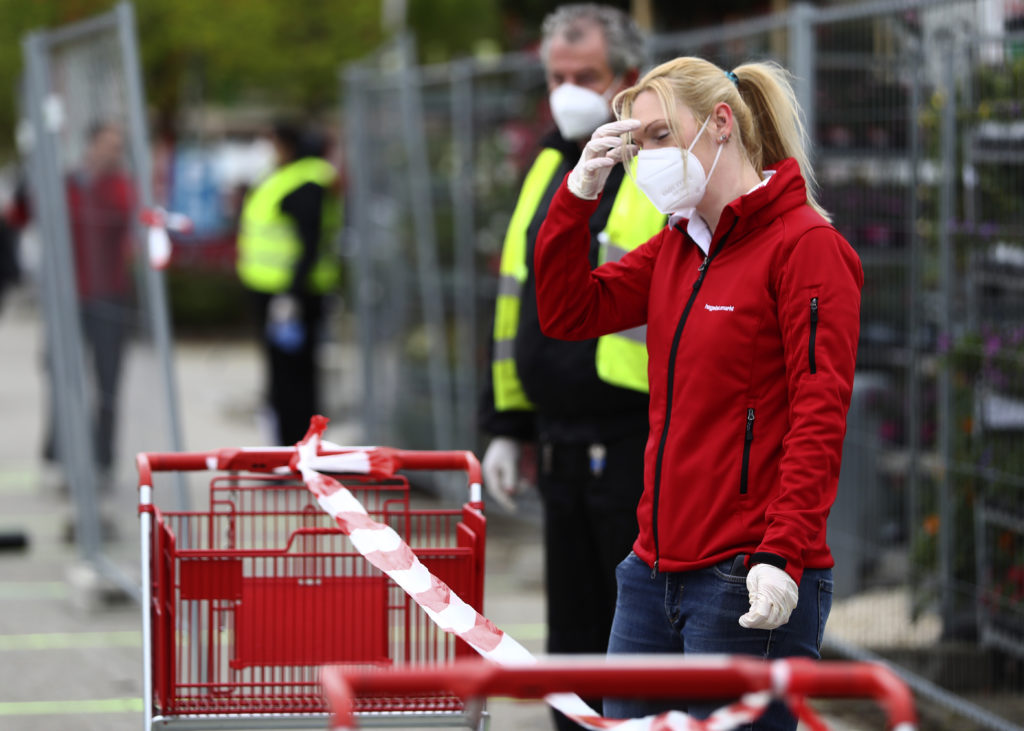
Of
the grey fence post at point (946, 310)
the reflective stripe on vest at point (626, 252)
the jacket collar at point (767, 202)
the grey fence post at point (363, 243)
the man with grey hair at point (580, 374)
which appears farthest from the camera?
the grey fence post at point (363, 243)

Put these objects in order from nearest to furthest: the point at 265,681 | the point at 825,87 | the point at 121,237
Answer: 1. the point at 265,681
2. the point at 825,87
3. the point at 121,237

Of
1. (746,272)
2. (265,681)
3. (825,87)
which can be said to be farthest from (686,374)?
(825,87)

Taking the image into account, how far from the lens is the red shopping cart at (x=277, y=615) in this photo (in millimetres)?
3375

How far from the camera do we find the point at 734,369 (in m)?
3.00

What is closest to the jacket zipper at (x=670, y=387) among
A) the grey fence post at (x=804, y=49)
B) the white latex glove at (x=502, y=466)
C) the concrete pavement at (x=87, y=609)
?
the white latex glove at (x=502, y=466)

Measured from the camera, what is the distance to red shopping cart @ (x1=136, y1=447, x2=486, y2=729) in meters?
3.38

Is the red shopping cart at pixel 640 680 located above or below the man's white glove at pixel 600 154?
below

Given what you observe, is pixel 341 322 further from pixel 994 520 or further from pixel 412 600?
pixel 412 600

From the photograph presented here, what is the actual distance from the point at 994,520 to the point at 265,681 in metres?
2.73

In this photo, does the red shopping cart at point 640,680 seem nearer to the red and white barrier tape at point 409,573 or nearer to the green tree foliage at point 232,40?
the red and white barrier tape at point 409,573

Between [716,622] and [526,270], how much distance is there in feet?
4.84

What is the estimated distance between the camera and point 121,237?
666 centimetres

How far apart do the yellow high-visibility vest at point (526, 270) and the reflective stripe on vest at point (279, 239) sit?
5240mm

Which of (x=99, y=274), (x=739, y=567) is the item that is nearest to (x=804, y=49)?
(x=739, y=567)
